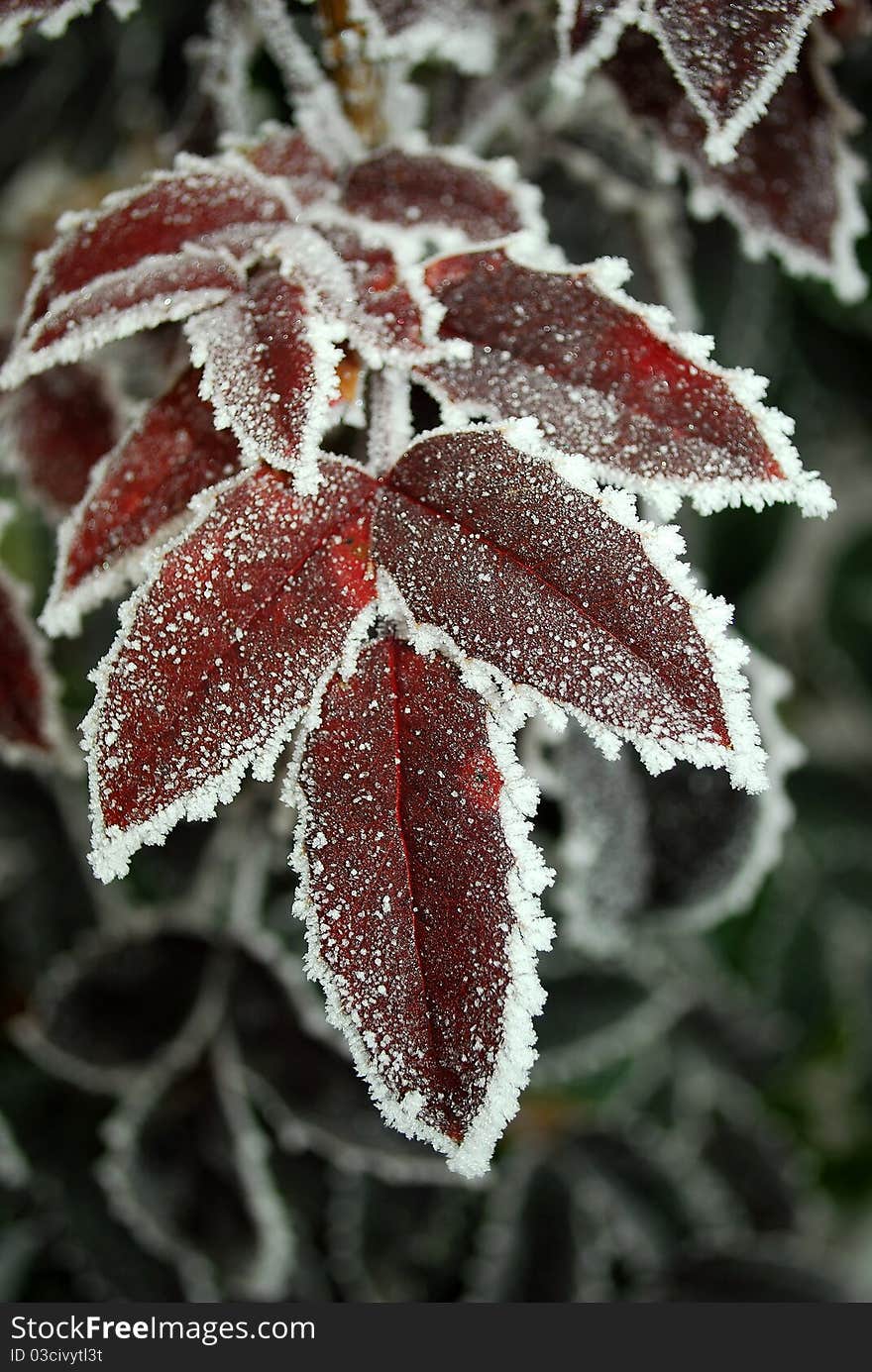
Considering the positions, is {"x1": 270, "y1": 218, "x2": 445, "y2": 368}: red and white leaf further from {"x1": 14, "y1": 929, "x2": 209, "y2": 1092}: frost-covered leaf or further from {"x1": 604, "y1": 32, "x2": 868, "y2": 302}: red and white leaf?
{"x1": 14, "y1": 929, "x2": 209, "y2": 1092}: frost-covered leaf

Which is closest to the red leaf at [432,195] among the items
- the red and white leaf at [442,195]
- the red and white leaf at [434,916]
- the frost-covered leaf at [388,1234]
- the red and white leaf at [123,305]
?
the red and white leaf at [442,195]

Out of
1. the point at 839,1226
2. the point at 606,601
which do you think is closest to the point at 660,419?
the point at 606,601

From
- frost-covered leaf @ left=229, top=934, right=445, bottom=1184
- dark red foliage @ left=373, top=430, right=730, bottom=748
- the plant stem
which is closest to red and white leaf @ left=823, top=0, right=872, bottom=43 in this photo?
the plant stem

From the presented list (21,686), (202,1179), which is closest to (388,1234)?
(202,1179)

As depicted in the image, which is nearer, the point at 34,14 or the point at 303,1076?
the point at 34,14

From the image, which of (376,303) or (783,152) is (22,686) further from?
(783,152)
